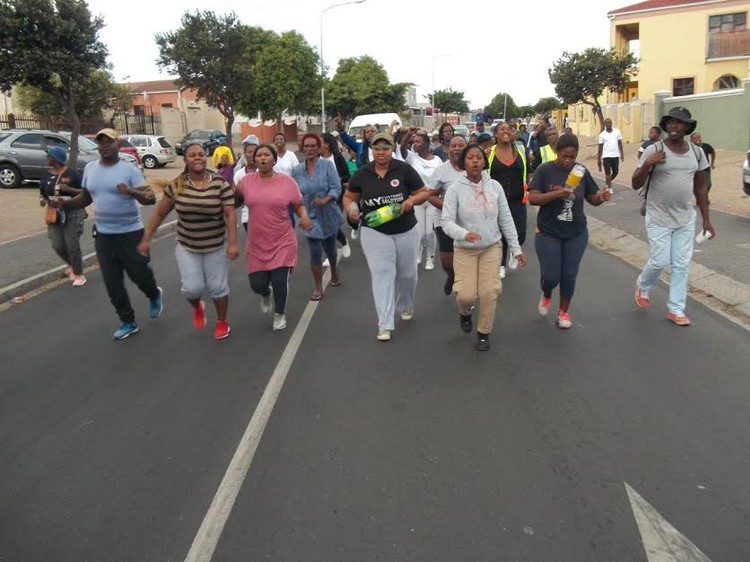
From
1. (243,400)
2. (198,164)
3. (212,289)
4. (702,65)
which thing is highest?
(702,65)

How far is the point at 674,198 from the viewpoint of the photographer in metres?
6.11

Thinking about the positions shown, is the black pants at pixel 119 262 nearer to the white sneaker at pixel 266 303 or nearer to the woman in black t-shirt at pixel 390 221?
the white sneaker at pixel 266 303

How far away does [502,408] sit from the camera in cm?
450

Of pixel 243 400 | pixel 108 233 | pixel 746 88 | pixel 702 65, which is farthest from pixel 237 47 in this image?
pixel 243 400

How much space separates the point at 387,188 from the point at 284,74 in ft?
146

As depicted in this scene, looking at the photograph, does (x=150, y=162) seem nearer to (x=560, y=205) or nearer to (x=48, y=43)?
(x=48, y=43)

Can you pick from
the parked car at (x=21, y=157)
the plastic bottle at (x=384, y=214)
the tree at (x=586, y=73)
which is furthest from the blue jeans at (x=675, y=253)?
the tree at (x=586, y=73)

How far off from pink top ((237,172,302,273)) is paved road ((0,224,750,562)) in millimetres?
693

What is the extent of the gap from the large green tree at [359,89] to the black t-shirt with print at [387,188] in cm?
6119

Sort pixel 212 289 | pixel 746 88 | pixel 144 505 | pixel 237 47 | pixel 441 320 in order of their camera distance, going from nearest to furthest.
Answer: pixel 144 505 < pixel 212 289 < pixel 441 320 < pixel 746 88 < pixel 237 47

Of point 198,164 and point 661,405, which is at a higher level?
point 198,164

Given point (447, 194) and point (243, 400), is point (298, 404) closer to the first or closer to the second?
point (243, 400)

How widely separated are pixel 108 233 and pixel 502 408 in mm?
3884

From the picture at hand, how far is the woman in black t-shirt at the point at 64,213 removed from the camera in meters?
7.64
